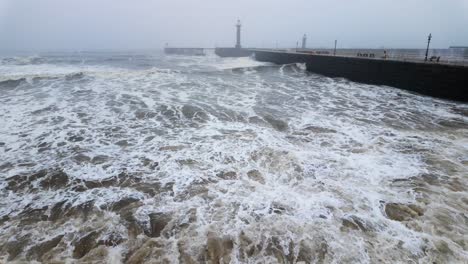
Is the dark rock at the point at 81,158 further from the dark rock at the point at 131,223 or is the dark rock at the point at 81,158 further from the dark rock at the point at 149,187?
the dark rock at the point at 131,223

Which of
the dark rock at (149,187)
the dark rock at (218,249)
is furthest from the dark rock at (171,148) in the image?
the dark rock at (218,249)

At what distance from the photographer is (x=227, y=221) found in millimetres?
5035

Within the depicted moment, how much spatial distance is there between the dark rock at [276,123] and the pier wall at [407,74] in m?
13.2

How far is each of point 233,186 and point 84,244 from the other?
323 cm

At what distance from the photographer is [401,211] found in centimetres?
530

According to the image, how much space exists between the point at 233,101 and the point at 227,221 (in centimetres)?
1074

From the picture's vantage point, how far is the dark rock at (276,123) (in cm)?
1034

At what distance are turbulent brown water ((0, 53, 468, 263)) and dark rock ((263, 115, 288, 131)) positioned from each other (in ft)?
0.29

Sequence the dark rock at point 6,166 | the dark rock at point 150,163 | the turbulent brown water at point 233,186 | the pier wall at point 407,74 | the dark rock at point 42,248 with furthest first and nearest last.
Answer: the pier wall at point 407,74 → the dark rock at point 150,163 → the dark rock at point 6,166 → the turbulent brown water at point 233,186 → the dark rock at point 42,248

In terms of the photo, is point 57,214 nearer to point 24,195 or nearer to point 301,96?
point 24,195

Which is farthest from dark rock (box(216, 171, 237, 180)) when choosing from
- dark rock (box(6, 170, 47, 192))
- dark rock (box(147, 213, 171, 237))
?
dark rock (box(6, 170, 47, 192))

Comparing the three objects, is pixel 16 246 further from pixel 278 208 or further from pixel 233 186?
pixel 278 208

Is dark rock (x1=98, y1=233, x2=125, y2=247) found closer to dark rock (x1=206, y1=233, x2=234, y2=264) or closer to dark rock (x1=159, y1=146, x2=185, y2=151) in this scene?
dark rock (x1=206, y1=233, x2=234, y2=264)

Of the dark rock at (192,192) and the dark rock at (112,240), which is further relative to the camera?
the dark rock at (192,192)
